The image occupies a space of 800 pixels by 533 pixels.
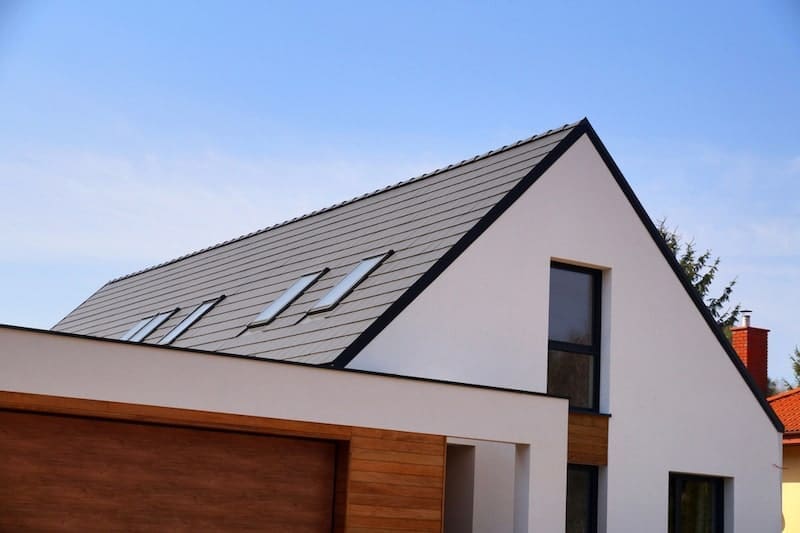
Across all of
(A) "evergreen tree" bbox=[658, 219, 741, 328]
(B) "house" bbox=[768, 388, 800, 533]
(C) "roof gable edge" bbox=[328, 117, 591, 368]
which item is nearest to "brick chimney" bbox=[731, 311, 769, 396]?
(B) "house" bbox=[768, 388, 800, 533]

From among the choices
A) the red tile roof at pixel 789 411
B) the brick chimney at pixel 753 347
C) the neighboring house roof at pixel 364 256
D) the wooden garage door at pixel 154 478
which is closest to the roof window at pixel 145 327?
the neighboring house roof at pixel 364 256

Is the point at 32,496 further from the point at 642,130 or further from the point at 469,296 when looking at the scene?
the point at 642,130

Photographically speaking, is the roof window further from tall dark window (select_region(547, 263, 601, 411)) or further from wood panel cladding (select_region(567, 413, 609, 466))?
wood panel cladding (select_region(567, 413, 609, 466))

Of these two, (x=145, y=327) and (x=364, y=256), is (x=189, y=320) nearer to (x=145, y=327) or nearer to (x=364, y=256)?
(x=145, y=327)

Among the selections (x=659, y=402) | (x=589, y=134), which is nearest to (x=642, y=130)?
(x=589, y=134)

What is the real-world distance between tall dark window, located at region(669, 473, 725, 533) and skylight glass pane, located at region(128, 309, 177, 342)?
887 centimetres

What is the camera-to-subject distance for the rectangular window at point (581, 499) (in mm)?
14492

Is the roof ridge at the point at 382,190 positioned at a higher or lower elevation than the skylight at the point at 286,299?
higher

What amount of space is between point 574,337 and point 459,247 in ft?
7.21

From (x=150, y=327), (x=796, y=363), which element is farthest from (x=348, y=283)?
(x=796, y=363)

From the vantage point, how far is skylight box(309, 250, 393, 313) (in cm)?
1471

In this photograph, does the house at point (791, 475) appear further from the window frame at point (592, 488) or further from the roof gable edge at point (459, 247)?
the roof gable edge at point (459, 247)

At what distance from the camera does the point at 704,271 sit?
45.4 metres

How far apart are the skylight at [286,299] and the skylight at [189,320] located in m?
2.27
